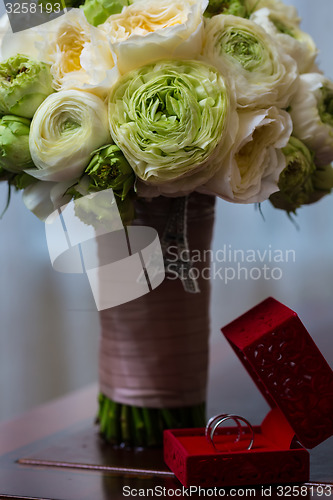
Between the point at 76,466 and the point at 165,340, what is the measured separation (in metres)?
0.16

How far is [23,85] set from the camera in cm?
60

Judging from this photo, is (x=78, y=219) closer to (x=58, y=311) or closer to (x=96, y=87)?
(x=96, y=87)

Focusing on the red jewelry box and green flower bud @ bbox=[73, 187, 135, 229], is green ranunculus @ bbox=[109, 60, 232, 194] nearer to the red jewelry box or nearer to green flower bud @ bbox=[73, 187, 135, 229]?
green flower bud @ bbox=[73, 187, 135, 229]

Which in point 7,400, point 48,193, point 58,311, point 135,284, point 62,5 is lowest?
point 7,400

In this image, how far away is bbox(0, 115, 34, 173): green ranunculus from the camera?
1.96ft

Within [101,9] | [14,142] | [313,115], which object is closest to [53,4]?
[101,9]

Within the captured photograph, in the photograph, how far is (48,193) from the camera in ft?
2.07

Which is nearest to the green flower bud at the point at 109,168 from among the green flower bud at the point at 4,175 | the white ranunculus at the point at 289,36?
the green flower bud at the point at 4,175

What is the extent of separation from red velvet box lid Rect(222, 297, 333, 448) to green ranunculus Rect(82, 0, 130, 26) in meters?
0.33

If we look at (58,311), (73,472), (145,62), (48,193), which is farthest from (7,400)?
(145,62)

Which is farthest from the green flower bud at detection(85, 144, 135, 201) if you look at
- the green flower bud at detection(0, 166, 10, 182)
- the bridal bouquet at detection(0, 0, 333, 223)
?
the green flower bud at detection(0, 166, 10, 182)

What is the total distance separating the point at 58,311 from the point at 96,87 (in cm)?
48

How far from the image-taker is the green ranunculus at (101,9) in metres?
0.63

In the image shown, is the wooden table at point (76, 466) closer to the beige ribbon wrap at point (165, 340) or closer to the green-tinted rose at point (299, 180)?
the beige ribbon wrap at point (165, 340)
